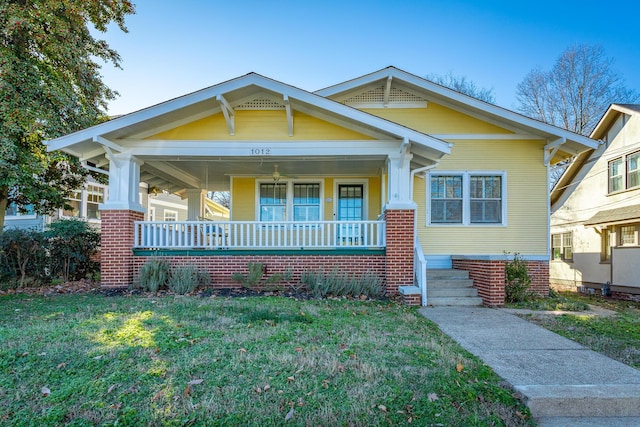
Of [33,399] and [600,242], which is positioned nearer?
[33,399]

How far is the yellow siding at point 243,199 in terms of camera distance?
12844mm

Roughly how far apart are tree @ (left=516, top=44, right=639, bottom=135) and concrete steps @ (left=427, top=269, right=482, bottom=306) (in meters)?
19.9

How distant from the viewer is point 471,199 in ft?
36.7

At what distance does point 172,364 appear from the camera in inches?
155

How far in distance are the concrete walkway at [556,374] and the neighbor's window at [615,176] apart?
10849 mm

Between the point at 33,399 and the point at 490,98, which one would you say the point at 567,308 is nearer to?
the point at 33,399

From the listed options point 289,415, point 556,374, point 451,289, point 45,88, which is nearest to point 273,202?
point 451,289

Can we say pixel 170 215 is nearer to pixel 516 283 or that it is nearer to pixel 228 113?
pixel 228 113

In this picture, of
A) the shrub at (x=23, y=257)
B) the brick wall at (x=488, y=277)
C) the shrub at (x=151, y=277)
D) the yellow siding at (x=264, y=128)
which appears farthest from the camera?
the shrub at (x=23, y=257)

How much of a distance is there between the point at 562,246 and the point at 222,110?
16.3m

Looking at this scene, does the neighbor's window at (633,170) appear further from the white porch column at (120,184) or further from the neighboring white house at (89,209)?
the white porch column at (120,184)

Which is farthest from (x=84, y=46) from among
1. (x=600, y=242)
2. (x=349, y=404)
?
(x=600, y=242)

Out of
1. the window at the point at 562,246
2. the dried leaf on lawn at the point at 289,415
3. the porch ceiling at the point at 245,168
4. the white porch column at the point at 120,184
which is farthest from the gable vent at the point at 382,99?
the window at the point at 562,246

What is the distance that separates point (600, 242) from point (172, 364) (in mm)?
16106
